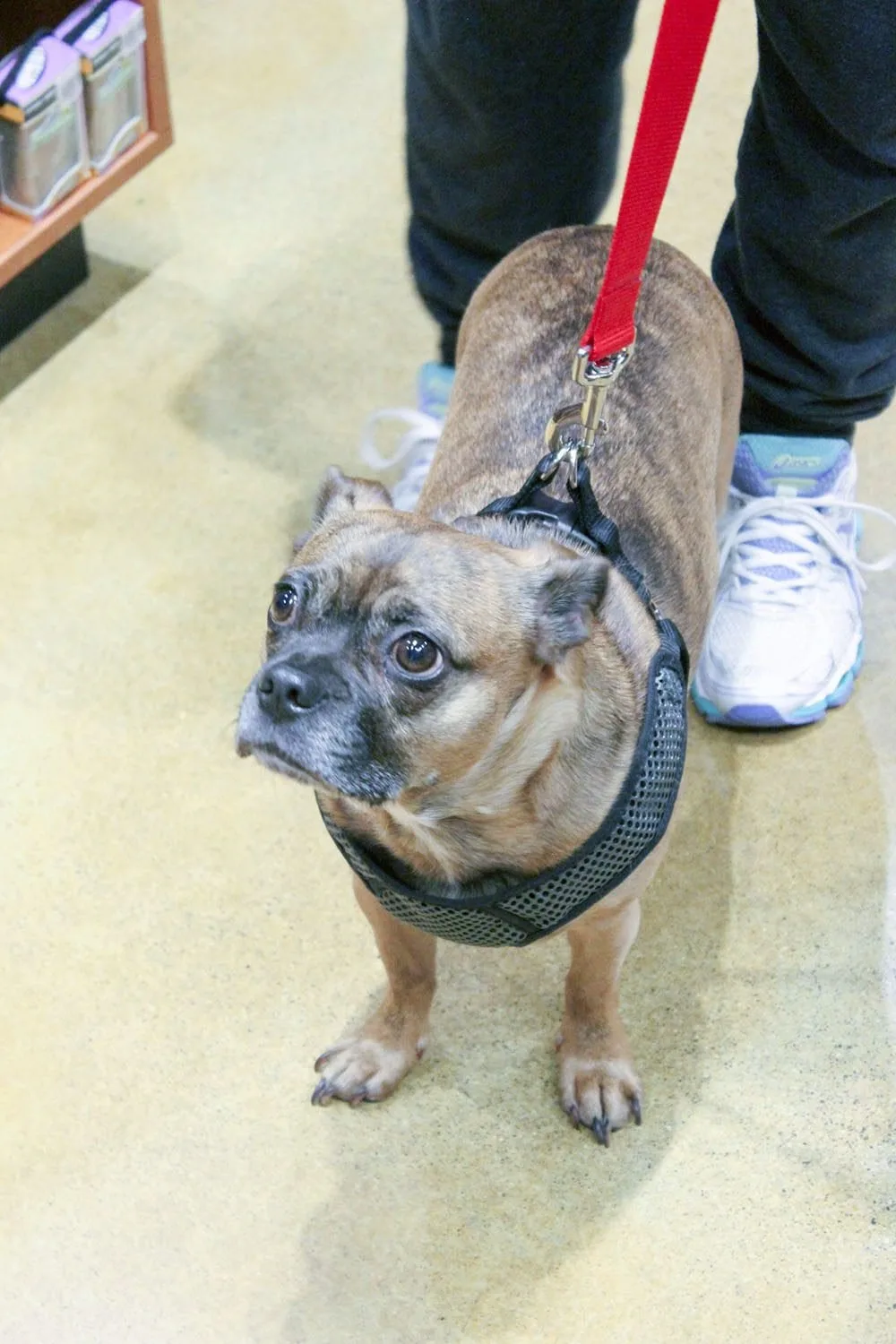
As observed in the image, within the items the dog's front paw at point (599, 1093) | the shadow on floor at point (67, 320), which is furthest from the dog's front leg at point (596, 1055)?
the shadow on floor at point (67, 320)

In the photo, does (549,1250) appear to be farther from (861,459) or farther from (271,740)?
(861,459)

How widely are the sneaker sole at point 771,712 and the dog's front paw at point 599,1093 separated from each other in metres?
0.61

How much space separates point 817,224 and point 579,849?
97 cm

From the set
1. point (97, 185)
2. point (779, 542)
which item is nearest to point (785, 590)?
point (779, 542)

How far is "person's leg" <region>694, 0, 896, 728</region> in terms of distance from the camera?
1.78 m

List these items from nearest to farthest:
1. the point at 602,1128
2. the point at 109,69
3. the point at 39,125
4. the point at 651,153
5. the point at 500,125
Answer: the point at 651,153
the point at 602,1128
the point at 500,125
the point at 39,125
the point at 109,69

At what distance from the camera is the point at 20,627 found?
2453mm

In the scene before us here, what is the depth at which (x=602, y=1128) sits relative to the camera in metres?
1.91

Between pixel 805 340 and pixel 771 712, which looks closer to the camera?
pixel 805 340

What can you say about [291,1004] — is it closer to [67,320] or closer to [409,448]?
[409,448]

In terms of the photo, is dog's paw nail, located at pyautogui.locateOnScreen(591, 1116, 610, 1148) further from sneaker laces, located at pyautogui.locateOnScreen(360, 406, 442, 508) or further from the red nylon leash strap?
sneaker laces, located at pyautogui.locateOnScreen(360, 406, 442, 508)

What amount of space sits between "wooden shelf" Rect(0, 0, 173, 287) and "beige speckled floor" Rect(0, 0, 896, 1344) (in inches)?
10.1

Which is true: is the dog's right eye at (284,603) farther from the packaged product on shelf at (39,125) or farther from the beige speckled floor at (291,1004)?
the packaged product on shelf at (39,125)

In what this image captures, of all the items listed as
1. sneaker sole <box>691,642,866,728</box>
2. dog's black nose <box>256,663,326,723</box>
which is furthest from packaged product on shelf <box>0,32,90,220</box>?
Result: dog's black nose <box>256,663,326,723</box>
